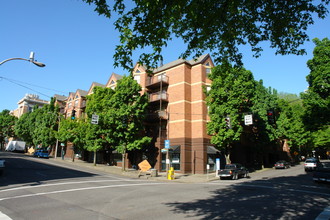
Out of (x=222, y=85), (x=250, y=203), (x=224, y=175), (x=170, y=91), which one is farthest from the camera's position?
(x=170, y=91)

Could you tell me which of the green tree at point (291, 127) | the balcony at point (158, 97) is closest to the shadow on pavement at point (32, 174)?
the balcony at point (158, 97)

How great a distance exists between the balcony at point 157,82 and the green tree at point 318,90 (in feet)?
54.7

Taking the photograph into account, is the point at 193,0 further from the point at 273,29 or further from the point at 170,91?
the point at 170,91

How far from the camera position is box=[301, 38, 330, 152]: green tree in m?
22.2

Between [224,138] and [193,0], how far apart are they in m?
21.0

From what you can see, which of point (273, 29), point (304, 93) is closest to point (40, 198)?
point (273, 29)

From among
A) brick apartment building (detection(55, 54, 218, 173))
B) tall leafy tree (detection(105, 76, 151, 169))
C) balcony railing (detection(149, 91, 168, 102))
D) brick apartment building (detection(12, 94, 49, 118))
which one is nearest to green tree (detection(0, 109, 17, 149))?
brick apartment building (detection(12, 94, 49, 118))

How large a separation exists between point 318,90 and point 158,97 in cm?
1862

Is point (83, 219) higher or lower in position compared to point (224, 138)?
lower

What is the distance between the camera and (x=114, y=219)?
712 cm

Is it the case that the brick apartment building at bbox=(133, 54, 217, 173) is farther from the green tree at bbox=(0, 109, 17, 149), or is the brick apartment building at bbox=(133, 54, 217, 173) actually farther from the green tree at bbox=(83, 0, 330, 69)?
the green tree at bbox=(0, 109, 17, 149)

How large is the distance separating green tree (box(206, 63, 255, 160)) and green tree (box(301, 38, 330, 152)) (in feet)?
20.6

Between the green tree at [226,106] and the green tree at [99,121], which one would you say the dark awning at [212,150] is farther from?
the green tree at [99,121]

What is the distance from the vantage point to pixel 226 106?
26.1 metres
